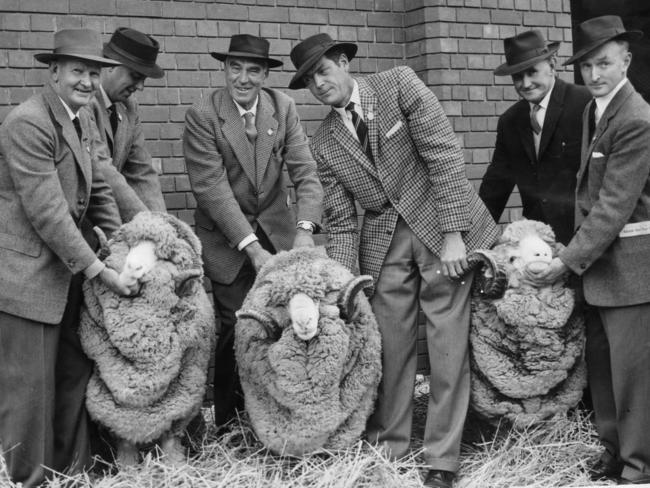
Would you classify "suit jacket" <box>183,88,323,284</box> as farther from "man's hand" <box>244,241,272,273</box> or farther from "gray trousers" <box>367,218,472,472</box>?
"gray trousers" <box>367,218,472,472</box>

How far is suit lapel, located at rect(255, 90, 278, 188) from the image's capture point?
6309 millimetres

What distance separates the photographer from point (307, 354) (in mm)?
5320

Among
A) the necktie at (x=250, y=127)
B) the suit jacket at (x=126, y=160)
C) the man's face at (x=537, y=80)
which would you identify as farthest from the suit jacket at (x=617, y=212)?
the suit jacket at (x=126, y=160)

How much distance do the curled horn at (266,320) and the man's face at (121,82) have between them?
170 centimetres

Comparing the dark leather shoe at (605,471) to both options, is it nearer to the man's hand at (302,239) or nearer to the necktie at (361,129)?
the man's hand at (302,239)

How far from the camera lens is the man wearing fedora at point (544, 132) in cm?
639

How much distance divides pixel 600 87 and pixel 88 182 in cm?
295

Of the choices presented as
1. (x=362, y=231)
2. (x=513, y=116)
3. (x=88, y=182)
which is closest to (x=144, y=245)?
(x=88, y=182)

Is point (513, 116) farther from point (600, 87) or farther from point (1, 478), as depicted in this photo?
point (1, 478)

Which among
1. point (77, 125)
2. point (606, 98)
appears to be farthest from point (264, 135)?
point (606, 98)

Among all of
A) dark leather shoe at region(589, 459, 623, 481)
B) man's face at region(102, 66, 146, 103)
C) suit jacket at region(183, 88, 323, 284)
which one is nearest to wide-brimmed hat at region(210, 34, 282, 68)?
suit jacket at region(183, 88, 323, 284)

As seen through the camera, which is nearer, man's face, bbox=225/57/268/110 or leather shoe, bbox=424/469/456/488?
leather shoe, bbox=424/469/456/488

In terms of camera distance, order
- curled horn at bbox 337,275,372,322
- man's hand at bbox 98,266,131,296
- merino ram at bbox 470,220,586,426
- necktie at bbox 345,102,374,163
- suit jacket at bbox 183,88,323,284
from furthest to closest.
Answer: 1. suit jacket at bbox 183,88,323,284
2. necktie at bbox 345,102,374,163
3. merino ram at bbox 470,220,586,426
4. curled horn at bbox 337,275,372,322
5. man's hand at bbox 98,266,131,296

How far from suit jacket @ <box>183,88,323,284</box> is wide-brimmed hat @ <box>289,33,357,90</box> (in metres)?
0.47
